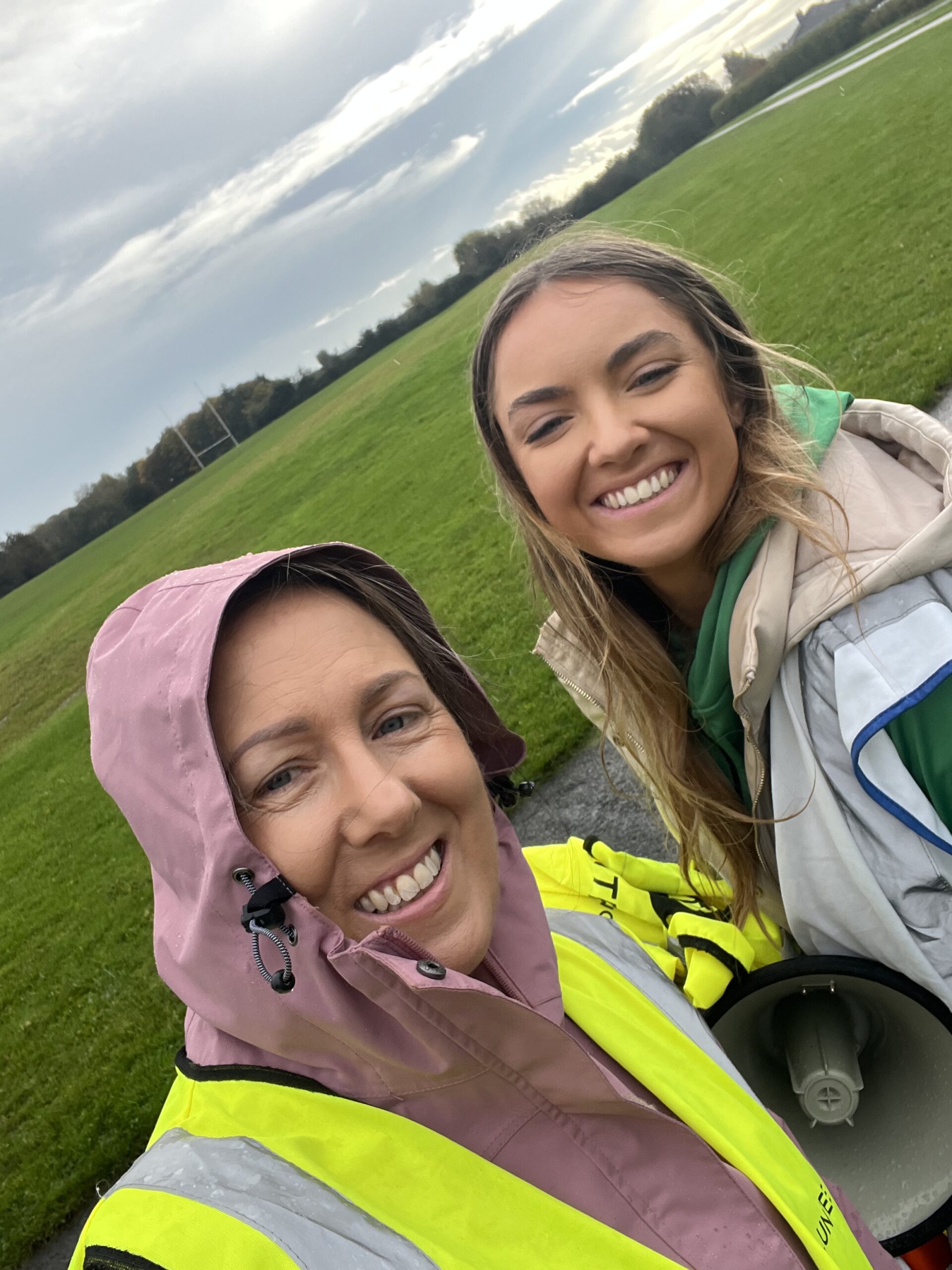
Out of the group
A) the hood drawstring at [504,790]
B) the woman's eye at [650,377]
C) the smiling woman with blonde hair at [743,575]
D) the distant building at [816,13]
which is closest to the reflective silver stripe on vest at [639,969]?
the hood drawstring at [504,790]

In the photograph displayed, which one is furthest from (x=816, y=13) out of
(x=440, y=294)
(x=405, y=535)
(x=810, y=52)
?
(x=405, y=535)

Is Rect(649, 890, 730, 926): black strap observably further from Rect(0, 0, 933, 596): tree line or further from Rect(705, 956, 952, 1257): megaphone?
Rect(0, 0, 933, 596): tree line

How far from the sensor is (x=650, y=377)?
2303 millimetres

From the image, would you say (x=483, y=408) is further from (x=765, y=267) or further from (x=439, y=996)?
(x=765, y=267)

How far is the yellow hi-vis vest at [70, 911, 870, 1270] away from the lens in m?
1.08

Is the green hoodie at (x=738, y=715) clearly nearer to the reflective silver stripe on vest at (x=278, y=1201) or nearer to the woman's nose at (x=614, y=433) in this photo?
the woman's nose at (x=614, y=433)

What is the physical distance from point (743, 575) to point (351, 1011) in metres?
1.47

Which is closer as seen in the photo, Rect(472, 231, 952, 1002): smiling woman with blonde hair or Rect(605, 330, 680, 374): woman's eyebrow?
Rect(472, 231, 952, 1002): smiling woman with blonde hair

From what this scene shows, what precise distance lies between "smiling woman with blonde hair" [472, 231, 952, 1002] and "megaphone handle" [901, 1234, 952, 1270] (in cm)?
90

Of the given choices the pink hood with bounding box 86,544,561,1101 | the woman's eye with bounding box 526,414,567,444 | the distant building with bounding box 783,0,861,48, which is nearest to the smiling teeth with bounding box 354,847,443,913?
the pink hood with bounding box 86,544,561,1101

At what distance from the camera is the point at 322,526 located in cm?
2067

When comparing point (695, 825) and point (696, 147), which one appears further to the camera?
point (696, 147)

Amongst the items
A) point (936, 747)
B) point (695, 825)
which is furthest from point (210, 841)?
point (695, 825)

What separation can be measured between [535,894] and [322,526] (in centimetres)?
1958
